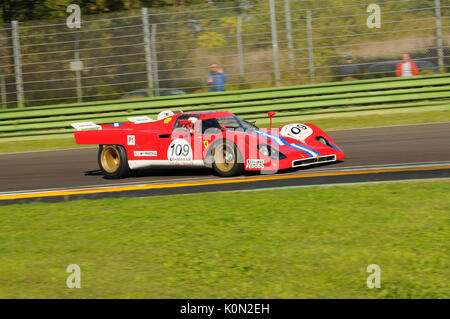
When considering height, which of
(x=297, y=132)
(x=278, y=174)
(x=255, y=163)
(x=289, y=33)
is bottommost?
(x=278, y=174)

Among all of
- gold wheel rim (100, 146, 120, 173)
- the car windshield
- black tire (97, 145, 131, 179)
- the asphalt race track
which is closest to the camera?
the asphalt race track

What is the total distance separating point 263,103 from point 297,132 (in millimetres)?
7173

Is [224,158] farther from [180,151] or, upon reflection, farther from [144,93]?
[144,93]

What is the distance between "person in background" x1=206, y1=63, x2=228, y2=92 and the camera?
17344mm

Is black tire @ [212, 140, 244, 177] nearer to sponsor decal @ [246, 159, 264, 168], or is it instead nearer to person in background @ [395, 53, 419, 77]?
sponsor decal @ [246, 159, 264, 168]

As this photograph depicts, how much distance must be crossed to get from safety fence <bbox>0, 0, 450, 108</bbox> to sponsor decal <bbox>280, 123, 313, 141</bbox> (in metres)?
7.25

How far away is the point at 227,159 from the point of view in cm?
957

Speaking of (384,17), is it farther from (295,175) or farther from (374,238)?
(374,238)

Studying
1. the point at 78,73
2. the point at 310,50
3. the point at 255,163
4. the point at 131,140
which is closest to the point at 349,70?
the point at 310,50

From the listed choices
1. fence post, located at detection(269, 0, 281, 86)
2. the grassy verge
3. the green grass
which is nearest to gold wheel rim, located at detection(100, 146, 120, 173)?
the green grass

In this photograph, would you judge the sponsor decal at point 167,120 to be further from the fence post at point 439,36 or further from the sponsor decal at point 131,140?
the fence post at point 439,36

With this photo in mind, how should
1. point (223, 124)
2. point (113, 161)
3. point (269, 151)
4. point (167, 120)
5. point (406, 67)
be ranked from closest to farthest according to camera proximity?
point (269, 151)
point (223, 124)
point (167, 120)
point (113, 161)
point (406, 67)

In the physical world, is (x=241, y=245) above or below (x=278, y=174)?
below
